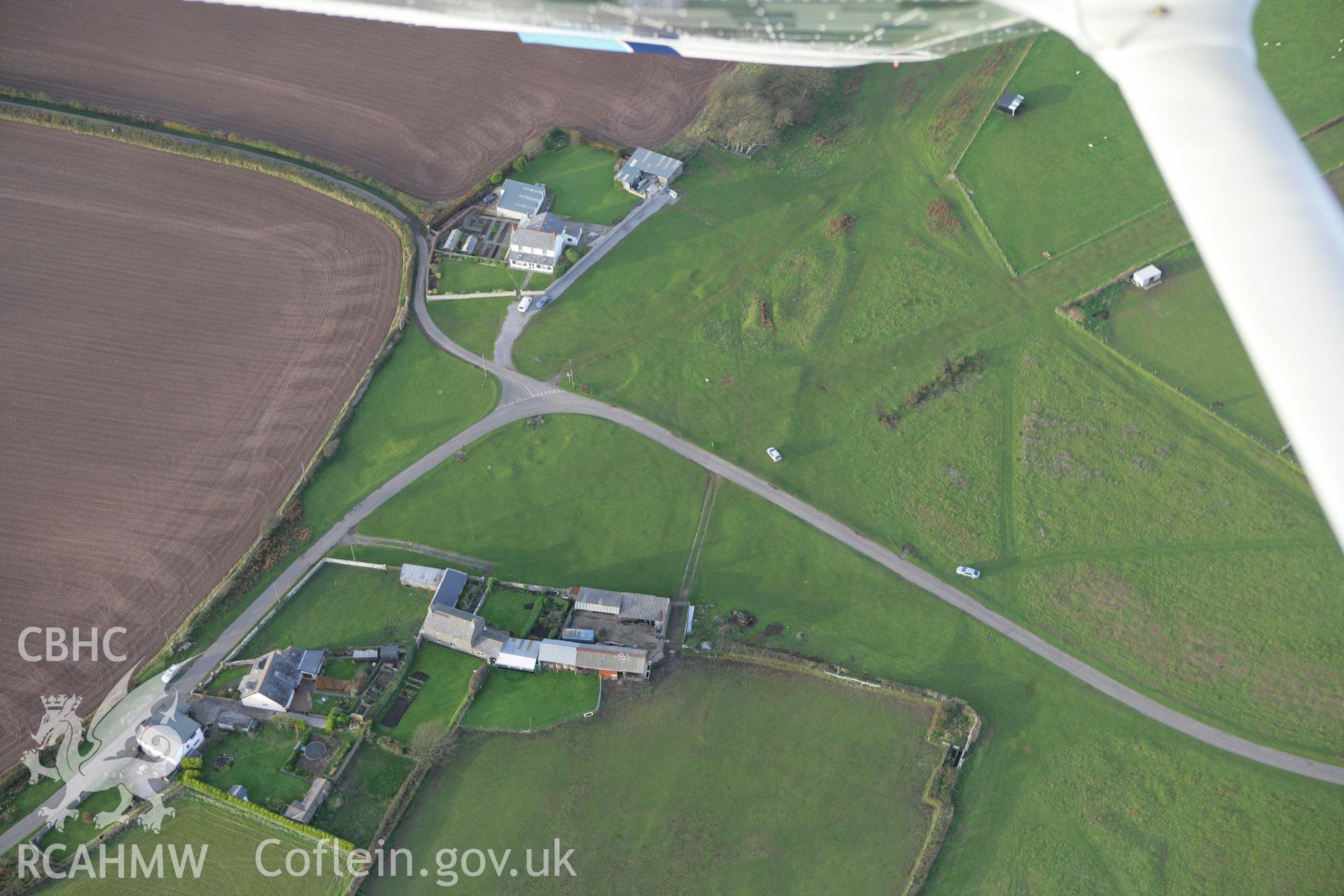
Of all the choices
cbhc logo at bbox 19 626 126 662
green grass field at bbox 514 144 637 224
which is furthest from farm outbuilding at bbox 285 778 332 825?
green grass field at bbox 514 144 637 224

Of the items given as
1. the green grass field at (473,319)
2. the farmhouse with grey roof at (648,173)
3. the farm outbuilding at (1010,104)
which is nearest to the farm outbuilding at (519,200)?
the farmhouse with grey roof at (648,173)

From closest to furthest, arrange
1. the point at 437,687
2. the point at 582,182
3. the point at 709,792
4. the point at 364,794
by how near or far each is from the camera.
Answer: the point at 364,794 < the point at 709,792 < the point at 437,687 < the point at 582,182

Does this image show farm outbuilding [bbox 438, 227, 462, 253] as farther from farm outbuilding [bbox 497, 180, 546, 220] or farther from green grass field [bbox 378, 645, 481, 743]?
green grass field [bbox 378, 645, 481, 743]

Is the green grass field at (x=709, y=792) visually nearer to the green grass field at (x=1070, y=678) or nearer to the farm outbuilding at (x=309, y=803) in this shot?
the green grass field at (x=1070, y=678)

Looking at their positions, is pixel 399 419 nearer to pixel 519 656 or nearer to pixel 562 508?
pixel 562 508

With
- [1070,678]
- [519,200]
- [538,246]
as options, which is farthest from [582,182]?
[1070,678]

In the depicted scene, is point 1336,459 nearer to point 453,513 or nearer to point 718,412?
point 718,412
